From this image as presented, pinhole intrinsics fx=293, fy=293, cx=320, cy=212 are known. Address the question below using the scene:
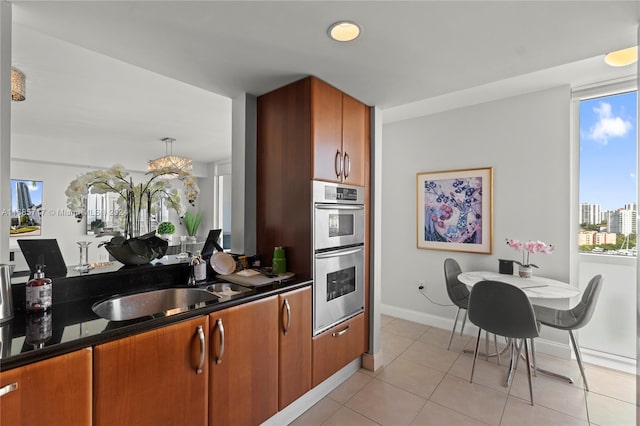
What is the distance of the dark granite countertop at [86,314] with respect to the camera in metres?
0.95

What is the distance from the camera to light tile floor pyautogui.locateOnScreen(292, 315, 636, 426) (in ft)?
6.24

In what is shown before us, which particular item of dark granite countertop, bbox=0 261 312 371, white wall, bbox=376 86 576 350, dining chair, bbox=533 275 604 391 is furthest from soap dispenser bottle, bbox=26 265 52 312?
white wall, bbox=376 86 576 350

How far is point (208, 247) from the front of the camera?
88.3 inches

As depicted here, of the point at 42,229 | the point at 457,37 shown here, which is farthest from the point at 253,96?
the point at 42,229

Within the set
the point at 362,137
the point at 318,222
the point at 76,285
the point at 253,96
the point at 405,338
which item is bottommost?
the point at 405,338

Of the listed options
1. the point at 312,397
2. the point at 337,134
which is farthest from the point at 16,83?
the point at 312,397

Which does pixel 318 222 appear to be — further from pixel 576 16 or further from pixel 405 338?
pixel 405 338

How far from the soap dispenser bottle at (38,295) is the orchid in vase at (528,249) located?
333 centimetres

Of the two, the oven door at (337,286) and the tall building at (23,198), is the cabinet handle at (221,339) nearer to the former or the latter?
the oven door at (337,286)

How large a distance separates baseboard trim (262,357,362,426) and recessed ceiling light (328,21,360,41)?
7.14ft

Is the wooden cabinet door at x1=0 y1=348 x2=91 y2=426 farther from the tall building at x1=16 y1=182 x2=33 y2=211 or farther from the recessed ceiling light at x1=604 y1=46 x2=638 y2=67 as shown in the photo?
the tall building at x1=16 y1=182 x2=33 y2=211

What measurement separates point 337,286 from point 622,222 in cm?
259

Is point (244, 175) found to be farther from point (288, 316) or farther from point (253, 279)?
point (288, 316)

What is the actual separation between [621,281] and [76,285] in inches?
159
